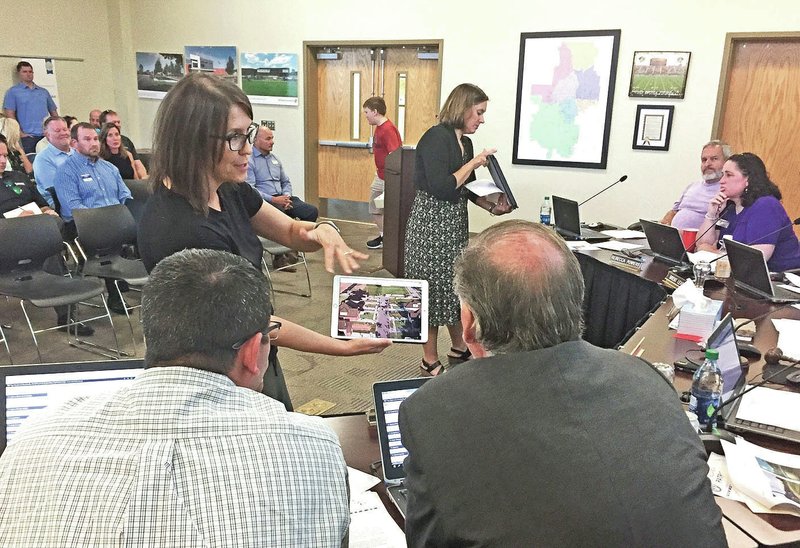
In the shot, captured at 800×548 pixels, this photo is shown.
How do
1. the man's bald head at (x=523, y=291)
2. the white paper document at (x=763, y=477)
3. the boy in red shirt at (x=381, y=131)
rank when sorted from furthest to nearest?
the boy in red shirt at (x=381, y=131)
the white paper document at (x=763, y=477)
the man's bald head at (x=523, y=291)

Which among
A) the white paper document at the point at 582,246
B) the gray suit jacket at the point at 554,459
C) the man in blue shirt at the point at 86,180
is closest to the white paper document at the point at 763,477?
the gray suit jacket at the point at 554,459

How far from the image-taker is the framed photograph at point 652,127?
5867 millimetres

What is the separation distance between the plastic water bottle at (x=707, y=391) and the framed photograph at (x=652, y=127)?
184 inches

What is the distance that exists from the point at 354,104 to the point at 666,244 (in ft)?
16.8

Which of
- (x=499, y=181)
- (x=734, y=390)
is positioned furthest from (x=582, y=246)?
(x=734, y=390)

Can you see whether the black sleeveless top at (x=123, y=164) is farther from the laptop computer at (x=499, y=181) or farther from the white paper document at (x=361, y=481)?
the white paper document at (x=361, y=481)

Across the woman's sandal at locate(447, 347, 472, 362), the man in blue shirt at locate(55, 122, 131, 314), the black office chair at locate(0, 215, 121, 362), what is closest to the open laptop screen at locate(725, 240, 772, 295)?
the woman's sandal at locate(447, 347, 472, 362)

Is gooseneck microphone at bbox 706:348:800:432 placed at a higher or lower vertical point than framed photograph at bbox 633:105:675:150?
lower

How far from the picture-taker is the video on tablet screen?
6.53 feet

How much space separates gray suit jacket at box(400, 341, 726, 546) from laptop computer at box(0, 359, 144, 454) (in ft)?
2.20

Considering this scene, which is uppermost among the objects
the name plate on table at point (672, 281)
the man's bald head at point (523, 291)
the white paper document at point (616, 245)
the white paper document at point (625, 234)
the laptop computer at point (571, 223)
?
the man's bald head at point (523, 291)

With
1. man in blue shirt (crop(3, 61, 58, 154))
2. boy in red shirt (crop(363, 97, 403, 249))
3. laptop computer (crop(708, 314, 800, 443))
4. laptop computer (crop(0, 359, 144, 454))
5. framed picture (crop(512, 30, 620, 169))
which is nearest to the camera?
laptop computer (crop(0, 359, 144, 454))

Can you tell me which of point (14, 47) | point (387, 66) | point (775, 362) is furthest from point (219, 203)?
point (14, 47)

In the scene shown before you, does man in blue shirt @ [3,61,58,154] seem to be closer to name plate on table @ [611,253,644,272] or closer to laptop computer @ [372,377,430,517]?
name plate on table @ [611,253,644,272]
